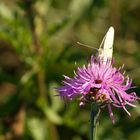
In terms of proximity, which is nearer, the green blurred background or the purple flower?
the purple flower

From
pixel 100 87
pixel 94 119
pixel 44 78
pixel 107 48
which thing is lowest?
pixel 94 119

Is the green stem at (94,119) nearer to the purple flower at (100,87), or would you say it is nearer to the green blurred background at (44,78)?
the purple flower at (100,87)

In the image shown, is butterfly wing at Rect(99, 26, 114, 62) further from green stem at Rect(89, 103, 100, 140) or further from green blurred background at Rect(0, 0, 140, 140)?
green blurred background at Rect(0, 0, 140, 140)

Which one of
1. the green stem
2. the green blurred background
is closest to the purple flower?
the green stem

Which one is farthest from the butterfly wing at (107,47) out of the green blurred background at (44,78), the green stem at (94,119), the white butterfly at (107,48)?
the green blurred background at (44,78)

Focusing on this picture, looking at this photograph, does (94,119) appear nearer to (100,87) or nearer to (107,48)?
(100,87)

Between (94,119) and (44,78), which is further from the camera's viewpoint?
(44,78)

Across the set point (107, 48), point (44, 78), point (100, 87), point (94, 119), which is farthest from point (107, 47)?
point (44, 78)

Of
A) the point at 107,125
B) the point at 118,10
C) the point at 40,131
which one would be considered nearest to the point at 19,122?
the point at 40,131

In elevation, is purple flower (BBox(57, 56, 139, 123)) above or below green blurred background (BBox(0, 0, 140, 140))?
below
